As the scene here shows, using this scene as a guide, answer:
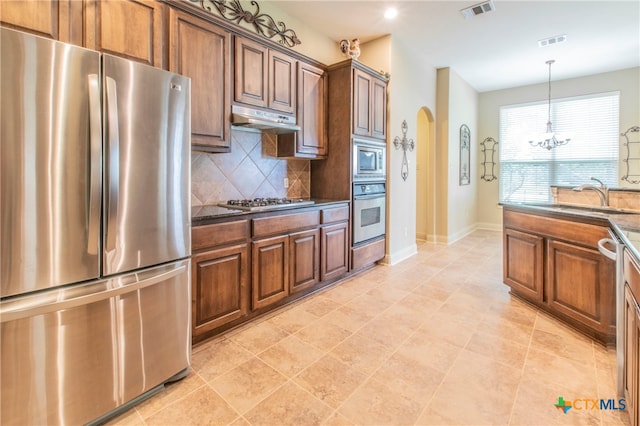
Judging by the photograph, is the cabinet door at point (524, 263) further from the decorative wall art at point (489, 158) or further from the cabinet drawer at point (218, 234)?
the decorative wall art at point (489, 158)

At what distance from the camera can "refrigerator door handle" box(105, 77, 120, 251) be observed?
1.47 meters

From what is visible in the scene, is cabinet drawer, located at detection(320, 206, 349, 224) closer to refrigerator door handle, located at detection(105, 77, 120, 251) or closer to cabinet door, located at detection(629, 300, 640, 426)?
refrigerator door handle, located at detection(105, 77, 120, 251)

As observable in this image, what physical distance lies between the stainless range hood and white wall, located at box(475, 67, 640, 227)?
18.0 feet

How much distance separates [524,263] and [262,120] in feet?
8.87

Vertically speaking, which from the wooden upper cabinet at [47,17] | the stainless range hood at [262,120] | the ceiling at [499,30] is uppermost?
the ceiling at [499,30]

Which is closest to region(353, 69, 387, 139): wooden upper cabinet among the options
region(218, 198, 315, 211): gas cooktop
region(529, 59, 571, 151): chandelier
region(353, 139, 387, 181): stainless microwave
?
region(353, 139, 387, 181): stainless microwave

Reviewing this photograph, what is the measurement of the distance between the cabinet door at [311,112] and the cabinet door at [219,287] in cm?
149

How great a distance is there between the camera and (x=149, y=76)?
5.32 ft

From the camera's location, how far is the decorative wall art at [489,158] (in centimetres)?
694

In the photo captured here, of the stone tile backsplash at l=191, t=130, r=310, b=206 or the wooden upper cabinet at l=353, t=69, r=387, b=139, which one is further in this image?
the wooden upper cabinet at l=353, t=69, r=387, b=139

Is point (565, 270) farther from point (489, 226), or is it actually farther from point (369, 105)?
point (489, 226)

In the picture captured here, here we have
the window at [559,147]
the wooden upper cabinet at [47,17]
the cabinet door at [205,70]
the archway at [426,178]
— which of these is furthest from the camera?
the window at [559,147]

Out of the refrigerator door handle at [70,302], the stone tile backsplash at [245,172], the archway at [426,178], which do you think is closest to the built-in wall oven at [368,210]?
the stone tile backsplash at [245,172]

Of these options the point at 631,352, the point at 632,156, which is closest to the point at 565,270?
the point at 631,352
